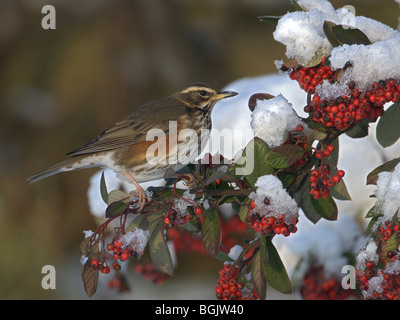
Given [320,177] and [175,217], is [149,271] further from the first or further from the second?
[320,177]

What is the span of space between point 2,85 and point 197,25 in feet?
7.10

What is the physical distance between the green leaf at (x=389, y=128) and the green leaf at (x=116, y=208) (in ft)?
2.80

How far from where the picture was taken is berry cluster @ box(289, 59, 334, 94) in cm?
161

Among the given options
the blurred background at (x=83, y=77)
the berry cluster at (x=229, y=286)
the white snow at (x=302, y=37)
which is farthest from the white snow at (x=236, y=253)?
the blurred background at (x=83, y=77)

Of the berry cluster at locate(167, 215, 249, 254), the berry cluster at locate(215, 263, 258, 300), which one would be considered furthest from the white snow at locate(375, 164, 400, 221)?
the berry cluster at locate(167, 215, 249, 254)

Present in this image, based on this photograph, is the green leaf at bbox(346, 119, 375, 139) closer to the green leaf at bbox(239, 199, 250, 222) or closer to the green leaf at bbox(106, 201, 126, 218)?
the green leaf at bbox(239, 199, 250, 222)

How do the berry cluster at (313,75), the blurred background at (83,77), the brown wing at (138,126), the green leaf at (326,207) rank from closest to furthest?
the berry cluster at (313,75) < the green leaf at (326,207) < the brown wing at (138,126) < the blurred background at (83,77)

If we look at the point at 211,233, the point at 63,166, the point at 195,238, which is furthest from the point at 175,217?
the point at 195,238

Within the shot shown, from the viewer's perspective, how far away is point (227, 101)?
318cm

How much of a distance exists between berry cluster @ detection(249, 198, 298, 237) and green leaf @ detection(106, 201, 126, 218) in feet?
1.49

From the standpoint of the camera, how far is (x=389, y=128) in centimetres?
177

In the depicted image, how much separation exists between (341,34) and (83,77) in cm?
403

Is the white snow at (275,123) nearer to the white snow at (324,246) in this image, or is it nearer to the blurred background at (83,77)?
the white snow at (324,246)

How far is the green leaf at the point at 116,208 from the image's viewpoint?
5.82 ft
